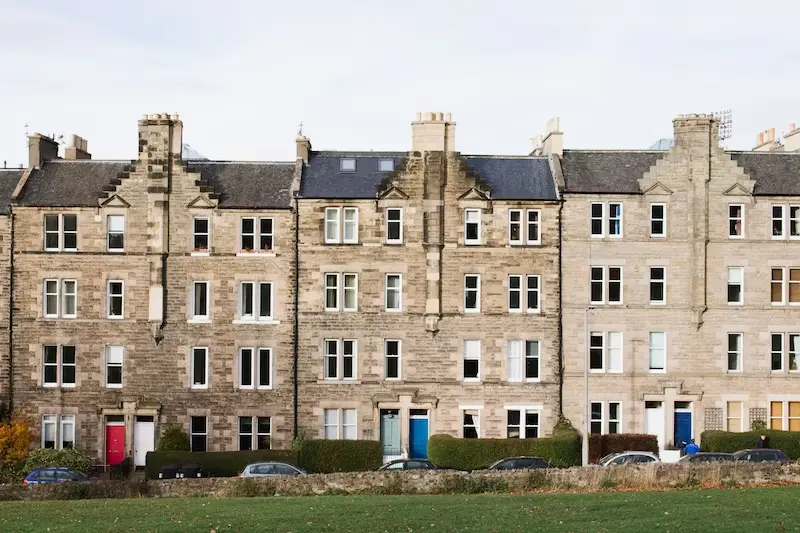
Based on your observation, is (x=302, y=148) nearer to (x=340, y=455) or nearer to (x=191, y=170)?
(x=191, y=170)

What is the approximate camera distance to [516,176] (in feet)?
175

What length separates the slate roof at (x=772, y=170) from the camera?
5241cm

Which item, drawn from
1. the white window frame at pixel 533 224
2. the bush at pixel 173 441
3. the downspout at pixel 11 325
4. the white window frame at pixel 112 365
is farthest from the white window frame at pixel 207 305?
the white window frame at pixel 533 224

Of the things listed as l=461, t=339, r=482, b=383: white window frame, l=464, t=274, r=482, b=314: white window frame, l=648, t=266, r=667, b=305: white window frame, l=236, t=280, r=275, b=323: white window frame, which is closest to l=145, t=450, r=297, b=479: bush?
l=236, t=280, r=275, b=323: white window frame

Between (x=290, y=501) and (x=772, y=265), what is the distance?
2802 centimetres

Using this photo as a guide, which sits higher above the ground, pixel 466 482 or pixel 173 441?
pixel 466 482

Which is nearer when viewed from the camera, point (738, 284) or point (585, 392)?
point (585, 392)

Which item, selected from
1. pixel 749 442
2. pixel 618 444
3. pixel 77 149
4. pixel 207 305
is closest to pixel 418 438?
pixel 618 444

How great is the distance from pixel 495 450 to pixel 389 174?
1361cm

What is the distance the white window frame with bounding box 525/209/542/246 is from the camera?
171ft

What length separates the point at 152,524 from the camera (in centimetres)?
2920

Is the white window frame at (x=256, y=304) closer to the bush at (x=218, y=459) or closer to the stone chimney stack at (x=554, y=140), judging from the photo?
the bush at (x=218, y=459)

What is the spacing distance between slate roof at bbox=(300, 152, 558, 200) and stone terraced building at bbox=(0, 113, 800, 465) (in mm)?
338

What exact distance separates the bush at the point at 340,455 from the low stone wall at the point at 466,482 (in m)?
11.2
